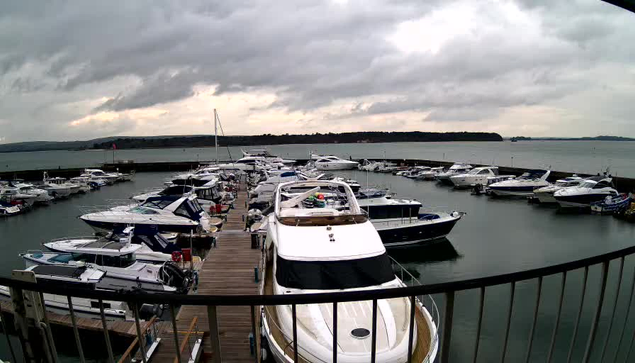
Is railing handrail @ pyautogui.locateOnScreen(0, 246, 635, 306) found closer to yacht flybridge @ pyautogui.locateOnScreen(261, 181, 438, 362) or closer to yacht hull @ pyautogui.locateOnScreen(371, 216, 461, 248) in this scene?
yacht flybridge @ pyautogui.locateOnScreen(261, 181, 438, 362)

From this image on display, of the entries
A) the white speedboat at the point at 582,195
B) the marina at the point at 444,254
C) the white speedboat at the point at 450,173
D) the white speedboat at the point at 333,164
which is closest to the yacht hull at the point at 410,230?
the marina at the point at 444,254

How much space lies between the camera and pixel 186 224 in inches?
757

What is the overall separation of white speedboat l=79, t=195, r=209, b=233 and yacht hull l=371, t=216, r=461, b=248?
9855mm

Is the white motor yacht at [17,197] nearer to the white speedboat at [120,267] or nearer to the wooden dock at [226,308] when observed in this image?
the white speedboat at [120,267]

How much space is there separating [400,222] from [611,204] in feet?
62.8

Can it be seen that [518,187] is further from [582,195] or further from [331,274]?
[331,274]

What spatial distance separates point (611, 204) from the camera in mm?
27297

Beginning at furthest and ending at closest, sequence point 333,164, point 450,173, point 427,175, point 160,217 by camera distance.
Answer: point 333,164, point 427,175, point 450,173, point 160,217

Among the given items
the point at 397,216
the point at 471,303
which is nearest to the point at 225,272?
the point at 471,303

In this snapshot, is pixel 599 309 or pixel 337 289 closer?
pixel 599 309

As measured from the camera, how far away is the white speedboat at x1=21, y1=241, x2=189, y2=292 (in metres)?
12.1

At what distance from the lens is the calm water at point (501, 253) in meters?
11.2

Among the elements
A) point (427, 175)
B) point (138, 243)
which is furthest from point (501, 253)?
point (427, 175)

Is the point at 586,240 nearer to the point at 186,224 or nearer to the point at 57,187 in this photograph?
the point at 186,224
